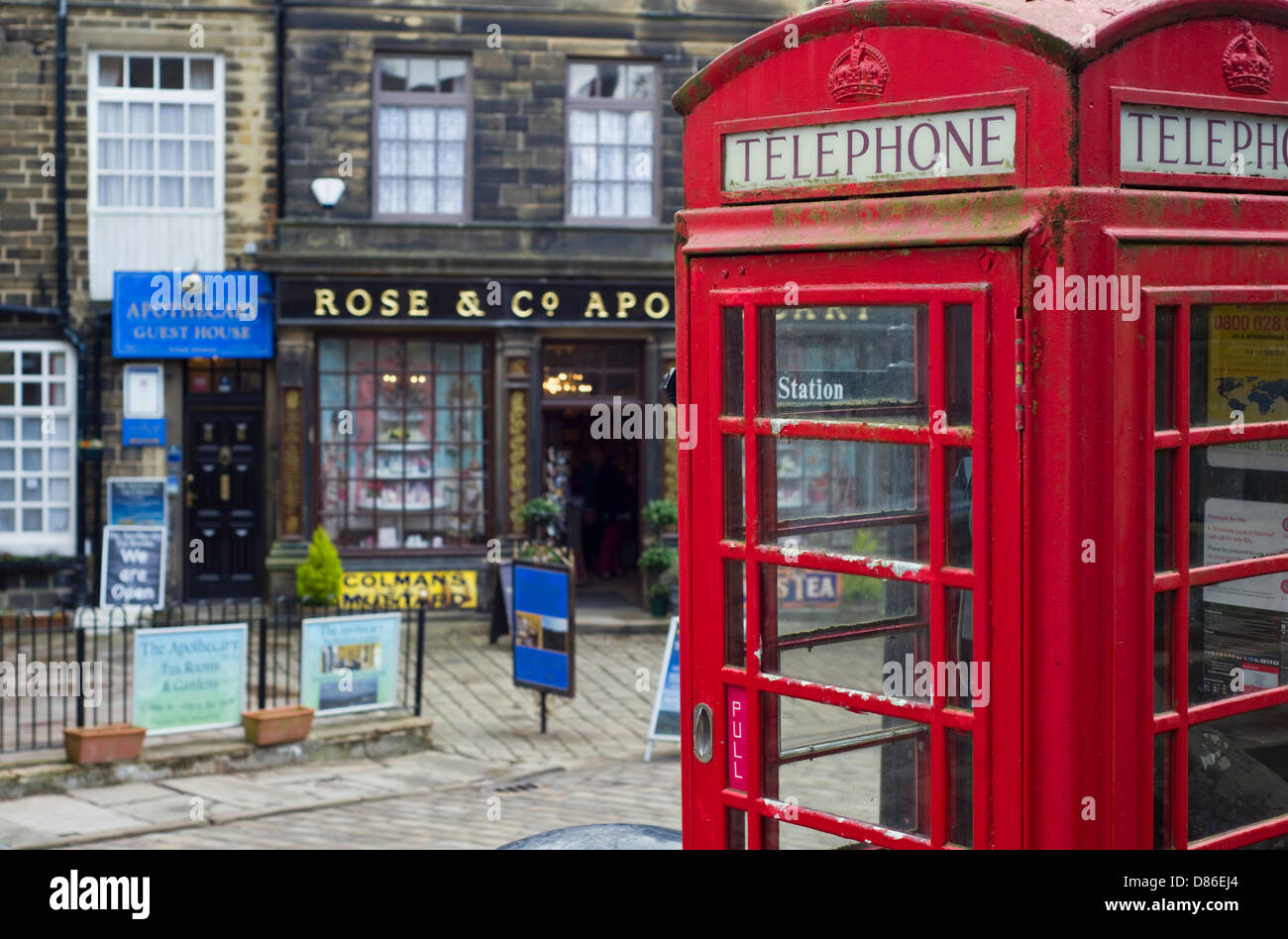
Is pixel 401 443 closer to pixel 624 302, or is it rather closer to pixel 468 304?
pixel 468 304

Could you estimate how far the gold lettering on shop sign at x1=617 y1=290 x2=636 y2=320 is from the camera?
18.3 meters

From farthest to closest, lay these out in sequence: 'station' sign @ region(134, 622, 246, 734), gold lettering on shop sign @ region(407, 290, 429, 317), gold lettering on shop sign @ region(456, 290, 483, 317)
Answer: gold lettering on shop sign @ region(456, 290, 483, 317) < gold lettering on shop sign @ region(407, 290, 429, 317) < 'station' sign @ region(134, 622, 246, 734)

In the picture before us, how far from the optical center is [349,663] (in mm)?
12281

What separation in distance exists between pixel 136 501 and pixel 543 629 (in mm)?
6793

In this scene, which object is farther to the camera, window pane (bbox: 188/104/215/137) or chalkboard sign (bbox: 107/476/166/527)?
window pane (bbox: 188/104/215/137)

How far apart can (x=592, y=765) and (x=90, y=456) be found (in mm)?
8457

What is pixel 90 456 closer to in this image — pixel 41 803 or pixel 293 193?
pixel 293 193

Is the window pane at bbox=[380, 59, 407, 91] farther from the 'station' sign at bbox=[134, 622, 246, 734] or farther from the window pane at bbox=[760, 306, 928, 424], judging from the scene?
the window pane at bbox=[760, 306, 928, 424]

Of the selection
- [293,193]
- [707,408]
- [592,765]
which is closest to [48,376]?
[293,193]

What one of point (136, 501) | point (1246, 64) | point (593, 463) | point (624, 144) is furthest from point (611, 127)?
point (1246, 64)

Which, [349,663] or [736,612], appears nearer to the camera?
[736,612]

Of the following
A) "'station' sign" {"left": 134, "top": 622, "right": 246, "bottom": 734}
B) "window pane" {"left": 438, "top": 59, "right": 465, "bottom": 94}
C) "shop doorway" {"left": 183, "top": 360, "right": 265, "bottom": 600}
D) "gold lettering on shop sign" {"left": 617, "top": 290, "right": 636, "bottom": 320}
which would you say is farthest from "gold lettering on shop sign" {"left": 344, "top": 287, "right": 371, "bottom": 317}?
"'station' sign" {"left": 134, "top": 622, "right": 246, "bottom": 734}

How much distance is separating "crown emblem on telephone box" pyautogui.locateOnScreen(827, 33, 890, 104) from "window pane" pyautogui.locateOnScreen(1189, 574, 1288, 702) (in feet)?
4.31

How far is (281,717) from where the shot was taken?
11531mm
